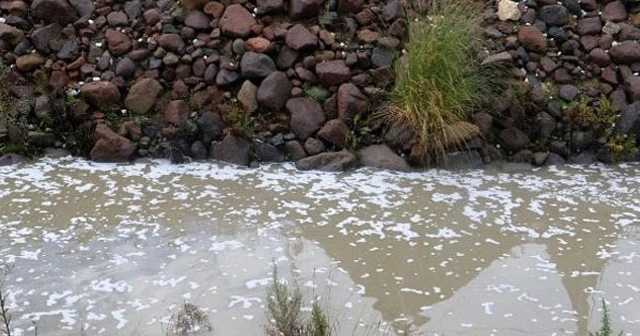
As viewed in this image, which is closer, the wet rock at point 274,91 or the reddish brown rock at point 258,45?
the wet rock at point 274,91

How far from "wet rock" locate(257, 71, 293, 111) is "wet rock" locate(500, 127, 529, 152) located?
6.13ft

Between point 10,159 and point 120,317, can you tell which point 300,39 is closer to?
point 10,159

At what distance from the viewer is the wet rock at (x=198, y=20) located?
6465 millimetres

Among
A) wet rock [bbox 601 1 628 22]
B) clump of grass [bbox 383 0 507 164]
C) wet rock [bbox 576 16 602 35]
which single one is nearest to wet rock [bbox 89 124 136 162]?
clump of grass [bbox 383 0 507 164]

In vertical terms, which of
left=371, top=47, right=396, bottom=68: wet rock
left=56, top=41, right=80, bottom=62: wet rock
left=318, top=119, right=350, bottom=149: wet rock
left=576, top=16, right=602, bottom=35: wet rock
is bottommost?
left=318, top=119, right=350, bottom=149: wet rock

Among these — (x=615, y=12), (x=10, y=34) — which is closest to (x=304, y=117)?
(x=10, y=34)

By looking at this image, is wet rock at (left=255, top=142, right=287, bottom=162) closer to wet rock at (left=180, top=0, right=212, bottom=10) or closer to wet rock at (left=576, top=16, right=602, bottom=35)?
wet rock at (left=180, top=0, right=212, bottom=10)

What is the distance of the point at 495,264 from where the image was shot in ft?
14.1

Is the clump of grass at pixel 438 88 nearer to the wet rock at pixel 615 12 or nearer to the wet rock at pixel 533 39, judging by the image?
the wet rock at pixel 533 39

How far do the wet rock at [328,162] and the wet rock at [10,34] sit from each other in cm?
280

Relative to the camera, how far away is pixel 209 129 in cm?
607

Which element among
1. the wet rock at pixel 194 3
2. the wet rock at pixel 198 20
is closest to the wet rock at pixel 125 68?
the wet rock at pixel 198 20

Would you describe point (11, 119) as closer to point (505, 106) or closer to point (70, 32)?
point (70, 32)

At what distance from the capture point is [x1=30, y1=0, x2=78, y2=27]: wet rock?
6539 millimetres
